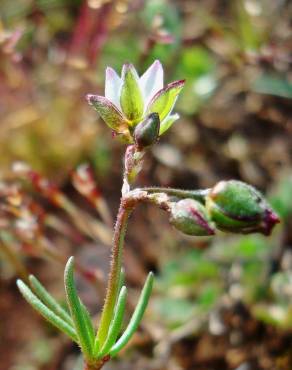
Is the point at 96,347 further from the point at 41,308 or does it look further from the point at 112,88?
the point at 112,88

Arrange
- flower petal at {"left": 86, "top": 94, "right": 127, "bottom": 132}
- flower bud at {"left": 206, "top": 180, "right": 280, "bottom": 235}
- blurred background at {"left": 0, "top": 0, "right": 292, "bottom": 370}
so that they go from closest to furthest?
flower bud at {"left": 206, "top": 180, "right": 280, "bottom": 235} → flower petal at {"left": 86, "top": 94, "right": 127, "bottom": 132} → blurred background at {"left": 0, "top": 0, "right": 292, "bottom": 370}

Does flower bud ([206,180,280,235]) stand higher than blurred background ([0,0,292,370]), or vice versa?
flower bud ([206,180,280,235])

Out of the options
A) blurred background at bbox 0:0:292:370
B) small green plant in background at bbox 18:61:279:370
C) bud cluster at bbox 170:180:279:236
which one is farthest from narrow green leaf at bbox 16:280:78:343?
blurred background at bbox 0:0:292:370

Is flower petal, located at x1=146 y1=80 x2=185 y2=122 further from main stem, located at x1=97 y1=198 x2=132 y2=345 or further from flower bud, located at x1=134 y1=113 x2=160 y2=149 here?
main stem, located at x1=97 y1=198 x2=132 y2=345

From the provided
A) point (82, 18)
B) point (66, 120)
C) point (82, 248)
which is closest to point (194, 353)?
point (82, 248)

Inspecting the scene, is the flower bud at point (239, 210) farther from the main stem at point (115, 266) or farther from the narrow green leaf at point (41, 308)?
the narrow green leaf at point (41, 308)

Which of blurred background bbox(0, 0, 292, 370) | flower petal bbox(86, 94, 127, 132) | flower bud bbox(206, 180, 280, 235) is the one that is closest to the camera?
flower bud bbox(206, 180, 280, 235)

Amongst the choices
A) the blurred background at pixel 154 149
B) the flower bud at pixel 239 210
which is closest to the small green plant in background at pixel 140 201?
the flower bud at pixel 239 210
